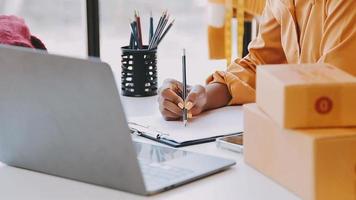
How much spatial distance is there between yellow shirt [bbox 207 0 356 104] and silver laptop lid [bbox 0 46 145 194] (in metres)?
0.65

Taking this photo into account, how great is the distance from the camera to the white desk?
95 cm

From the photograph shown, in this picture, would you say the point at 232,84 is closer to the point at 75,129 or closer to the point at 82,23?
the point at 75,129

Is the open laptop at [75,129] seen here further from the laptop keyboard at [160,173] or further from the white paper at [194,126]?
the white paper at [194,126]

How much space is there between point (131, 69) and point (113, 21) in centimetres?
75

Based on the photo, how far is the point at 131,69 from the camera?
174 centimetres

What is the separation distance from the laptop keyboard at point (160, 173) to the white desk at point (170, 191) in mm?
22

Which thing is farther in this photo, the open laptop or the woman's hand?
the woman's hand

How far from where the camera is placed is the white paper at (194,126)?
1.26 metres

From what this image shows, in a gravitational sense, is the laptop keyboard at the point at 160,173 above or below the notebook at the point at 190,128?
below

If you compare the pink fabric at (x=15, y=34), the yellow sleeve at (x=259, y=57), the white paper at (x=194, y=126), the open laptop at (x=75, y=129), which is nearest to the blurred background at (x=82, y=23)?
the yellow sleeve at (x=259, y=57)

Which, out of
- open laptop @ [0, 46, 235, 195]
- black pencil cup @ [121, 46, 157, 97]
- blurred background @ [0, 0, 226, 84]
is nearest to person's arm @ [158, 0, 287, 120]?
black pencil cup @ [121, 46, 157, 97]

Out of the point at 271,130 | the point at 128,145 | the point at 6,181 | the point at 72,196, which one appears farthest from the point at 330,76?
the point at 6,181

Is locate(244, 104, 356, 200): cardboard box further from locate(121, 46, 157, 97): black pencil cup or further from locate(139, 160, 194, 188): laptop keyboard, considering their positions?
locate(121, 46, 157, 97): black pencil cup

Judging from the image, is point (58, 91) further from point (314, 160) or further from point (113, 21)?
point (113, 21)
